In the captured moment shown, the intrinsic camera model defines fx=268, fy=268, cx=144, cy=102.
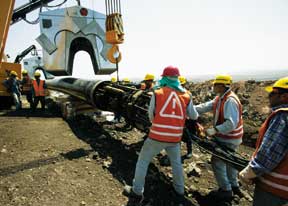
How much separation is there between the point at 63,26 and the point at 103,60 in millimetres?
3862

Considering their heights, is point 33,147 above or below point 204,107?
below

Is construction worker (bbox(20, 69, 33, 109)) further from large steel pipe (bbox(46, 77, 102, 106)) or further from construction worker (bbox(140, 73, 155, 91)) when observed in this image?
Result: construction worker (bbox(140, 73, 155, 91))

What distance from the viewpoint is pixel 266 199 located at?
8.72 ft

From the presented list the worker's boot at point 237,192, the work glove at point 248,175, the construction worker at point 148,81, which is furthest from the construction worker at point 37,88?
the work glove at point 248,175

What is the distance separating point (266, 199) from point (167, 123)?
1.72 metres

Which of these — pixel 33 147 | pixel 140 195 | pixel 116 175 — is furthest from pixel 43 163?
pixel 140 195

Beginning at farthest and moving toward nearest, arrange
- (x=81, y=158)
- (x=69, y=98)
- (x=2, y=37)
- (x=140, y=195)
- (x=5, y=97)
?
(x=5, y=97)
(x=69, y=98)
(x=81, y=158)
(x=2, y=37)
(x=140, y=195)

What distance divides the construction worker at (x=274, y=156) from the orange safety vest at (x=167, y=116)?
1465mm

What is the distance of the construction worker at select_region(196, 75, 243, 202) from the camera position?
417cm

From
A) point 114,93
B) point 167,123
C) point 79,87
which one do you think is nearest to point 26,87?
point 79,87

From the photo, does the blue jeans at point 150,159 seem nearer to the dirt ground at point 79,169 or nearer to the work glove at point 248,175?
the dirt ground at point 79,169

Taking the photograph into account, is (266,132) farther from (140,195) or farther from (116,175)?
(116,175)

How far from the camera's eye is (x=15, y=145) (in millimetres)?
6234

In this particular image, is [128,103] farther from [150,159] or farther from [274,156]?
[274,156]
